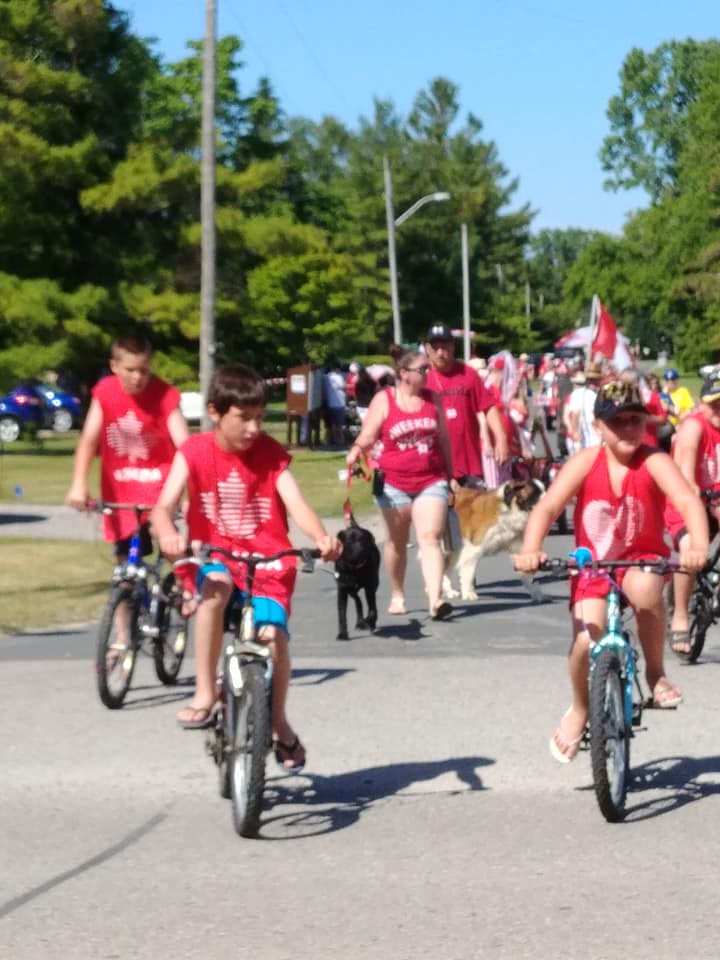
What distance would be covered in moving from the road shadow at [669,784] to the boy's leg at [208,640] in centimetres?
167

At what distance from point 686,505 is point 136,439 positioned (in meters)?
3.59

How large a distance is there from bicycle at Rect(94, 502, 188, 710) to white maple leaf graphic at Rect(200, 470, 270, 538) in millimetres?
2322

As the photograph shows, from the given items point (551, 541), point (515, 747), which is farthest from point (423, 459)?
point (551, 541)

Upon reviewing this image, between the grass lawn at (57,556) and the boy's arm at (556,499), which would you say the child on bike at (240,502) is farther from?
the grass lawn at (57,556)

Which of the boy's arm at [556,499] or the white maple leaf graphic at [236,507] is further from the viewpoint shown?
the white maple leaf graphic at [236,507]

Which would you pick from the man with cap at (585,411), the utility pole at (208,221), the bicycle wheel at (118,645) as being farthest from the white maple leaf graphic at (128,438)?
the utility pole at (208,221)

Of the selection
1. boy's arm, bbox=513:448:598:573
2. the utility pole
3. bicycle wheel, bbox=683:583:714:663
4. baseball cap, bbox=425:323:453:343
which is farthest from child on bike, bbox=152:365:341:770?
the utility pole

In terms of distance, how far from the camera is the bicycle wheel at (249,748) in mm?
6883

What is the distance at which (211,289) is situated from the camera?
2853cm

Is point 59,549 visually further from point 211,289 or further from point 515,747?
point 515,747

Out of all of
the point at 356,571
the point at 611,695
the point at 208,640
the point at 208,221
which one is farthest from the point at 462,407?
the point at 208,221

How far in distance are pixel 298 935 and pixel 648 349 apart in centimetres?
15651

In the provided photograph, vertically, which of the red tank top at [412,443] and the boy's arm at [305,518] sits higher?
the red tank top at [412,443]

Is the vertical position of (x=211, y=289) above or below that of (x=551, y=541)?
above
